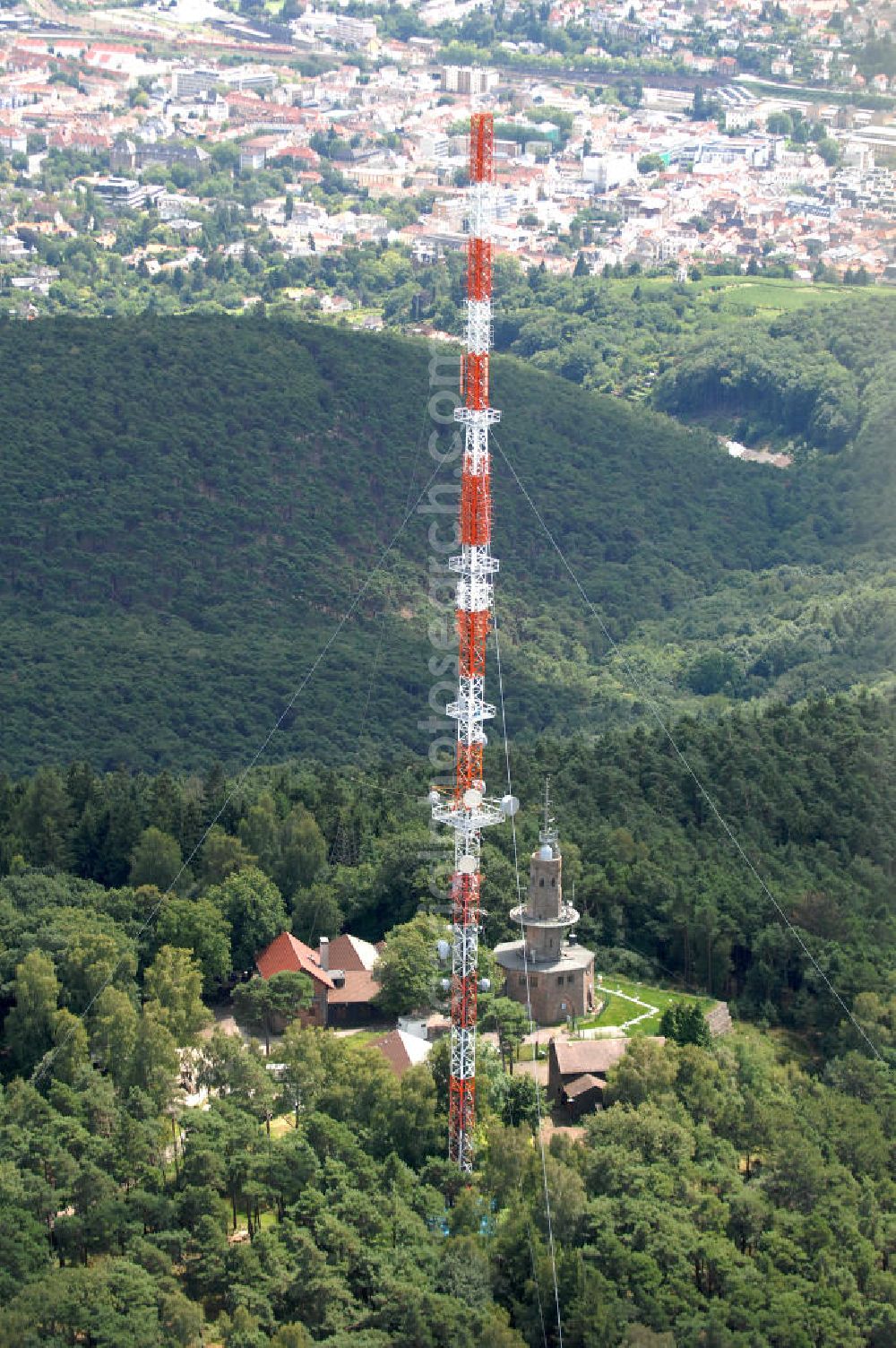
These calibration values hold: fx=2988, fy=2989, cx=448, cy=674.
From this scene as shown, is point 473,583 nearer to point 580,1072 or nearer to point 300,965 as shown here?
point 580,1072

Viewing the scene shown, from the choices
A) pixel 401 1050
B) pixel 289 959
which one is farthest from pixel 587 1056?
pixel 289 959

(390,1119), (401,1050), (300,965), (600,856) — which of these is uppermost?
(390,1119)

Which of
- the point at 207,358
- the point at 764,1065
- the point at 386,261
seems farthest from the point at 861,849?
Result: the point at 386,261

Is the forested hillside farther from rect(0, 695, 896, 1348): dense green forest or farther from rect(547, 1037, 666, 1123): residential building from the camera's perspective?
rect(547, 1037, 666, 1123): residential building

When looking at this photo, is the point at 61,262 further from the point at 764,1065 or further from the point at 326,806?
the point at 764,1065

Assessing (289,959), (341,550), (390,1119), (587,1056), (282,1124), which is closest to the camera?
(390,1119)

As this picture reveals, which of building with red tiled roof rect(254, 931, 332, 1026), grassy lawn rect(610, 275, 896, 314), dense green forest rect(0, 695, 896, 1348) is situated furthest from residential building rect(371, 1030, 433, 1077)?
grassy lawn rect(610, 275, 896, 314)
